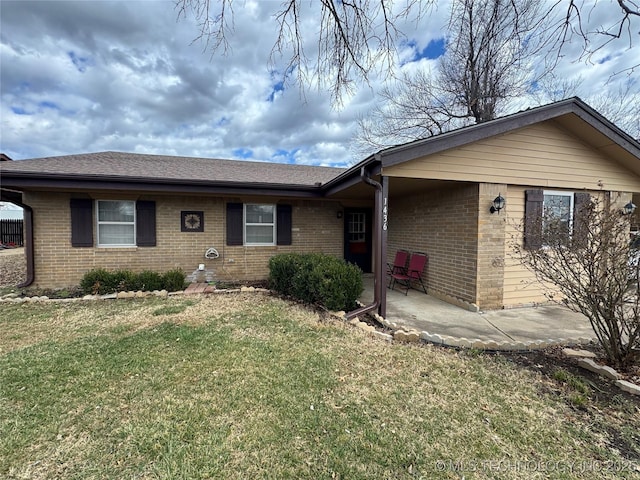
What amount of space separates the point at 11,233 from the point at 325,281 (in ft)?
69.1

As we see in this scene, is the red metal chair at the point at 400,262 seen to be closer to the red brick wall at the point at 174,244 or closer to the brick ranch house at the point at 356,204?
the brick ranch house at the point at 356,204

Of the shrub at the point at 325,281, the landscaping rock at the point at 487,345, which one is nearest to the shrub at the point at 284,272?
the shrub at the point at 325,281

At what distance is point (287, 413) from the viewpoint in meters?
2.40

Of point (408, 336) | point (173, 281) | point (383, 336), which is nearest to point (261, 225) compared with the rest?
point (173, 281)

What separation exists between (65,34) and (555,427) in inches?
320

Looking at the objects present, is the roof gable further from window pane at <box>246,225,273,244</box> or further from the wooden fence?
the wooden fence

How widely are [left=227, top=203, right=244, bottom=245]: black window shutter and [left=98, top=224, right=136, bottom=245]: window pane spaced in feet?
7.73

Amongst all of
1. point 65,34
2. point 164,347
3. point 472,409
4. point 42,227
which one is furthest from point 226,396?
point 42,227

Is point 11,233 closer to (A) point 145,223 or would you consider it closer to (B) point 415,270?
(A) point 145,223

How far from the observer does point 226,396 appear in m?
2.62

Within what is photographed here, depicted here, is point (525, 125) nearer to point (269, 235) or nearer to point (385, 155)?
point (385, 155)

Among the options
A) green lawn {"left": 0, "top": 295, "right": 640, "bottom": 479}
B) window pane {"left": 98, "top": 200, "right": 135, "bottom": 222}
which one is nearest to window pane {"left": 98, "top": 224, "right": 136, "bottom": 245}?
window pane {"left": 98, "top": 200, "right": 135, "bottom": 222}

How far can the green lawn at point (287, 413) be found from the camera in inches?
74.9

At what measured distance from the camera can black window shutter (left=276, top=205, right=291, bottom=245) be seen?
8.17 metres
